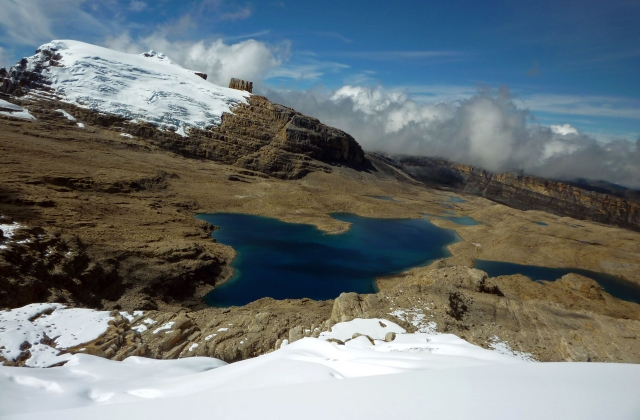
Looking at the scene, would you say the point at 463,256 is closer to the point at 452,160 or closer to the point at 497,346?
the point at 497,346

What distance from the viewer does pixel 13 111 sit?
53.5 metres

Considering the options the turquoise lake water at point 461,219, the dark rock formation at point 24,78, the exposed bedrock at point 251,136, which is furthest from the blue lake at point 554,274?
the dark rock formation at point 24,78

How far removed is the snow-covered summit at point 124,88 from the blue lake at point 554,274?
5879cm

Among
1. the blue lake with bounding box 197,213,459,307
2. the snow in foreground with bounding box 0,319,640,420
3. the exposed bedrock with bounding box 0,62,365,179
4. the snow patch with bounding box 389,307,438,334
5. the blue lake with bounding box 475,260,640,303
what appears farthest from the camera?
the exposed bedrock with bounding box 0,62,365,179

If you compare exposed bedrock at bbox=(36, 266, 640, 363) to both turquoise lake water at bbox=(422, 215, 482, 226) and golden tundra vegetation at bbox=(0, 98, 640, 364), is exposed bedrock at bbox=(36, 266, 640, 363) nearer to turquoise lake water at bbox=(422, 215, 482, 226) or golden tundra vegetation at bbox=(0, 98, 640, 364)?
golden tundra vegetation at bbox=(0, 98, 640, 364)

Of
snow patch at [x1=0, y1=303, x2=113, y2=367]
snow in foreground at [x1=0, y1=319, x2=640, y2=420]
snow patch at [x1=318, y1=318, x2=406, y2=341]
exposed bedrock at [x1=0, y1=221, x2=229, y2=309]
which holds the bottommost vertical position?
exposed bedrock at [x1=0, y1=221, x2=229, y2=309]

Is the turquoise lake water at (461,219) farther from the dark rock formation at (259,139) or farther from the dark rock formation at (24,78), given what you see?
the dark rock formation at (24,78)

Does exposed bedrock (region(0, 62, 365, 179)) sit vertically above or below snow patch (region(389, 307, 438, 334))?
above

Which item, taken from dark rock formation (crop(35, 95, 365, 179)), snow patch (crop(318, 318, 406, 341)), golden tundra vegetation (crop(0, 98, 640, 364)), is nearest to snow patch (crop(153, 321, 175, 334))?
golden tundra vegetation (crop(0, 98, 640, 364))

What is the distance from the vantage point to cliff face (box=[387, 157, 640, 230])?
11510cm

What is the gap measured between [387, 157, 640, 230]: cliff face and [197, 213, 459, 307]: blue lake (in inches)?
3243

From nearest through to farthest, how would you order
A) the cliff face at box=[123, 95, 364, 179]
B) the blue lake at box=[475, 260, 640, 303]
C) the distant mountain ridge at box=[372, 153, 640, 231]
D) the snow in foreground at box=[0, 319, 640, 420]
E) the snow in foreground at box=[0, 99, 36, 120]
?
1. the snow in foreground at box=[0, 319, 640, 420]
2. the blue lake at box=[475, 260, 640, 303]
3. the snow in foreground at box=[0, 99, 36, 120]
4. the cliff face at box=[123, 95, 364, 179]
5. the distant mountain ridge at box=[372, 153, 640, 231]

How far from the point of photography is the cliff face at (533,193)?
115m

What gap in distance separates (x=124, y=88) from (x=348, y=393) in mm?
82415
